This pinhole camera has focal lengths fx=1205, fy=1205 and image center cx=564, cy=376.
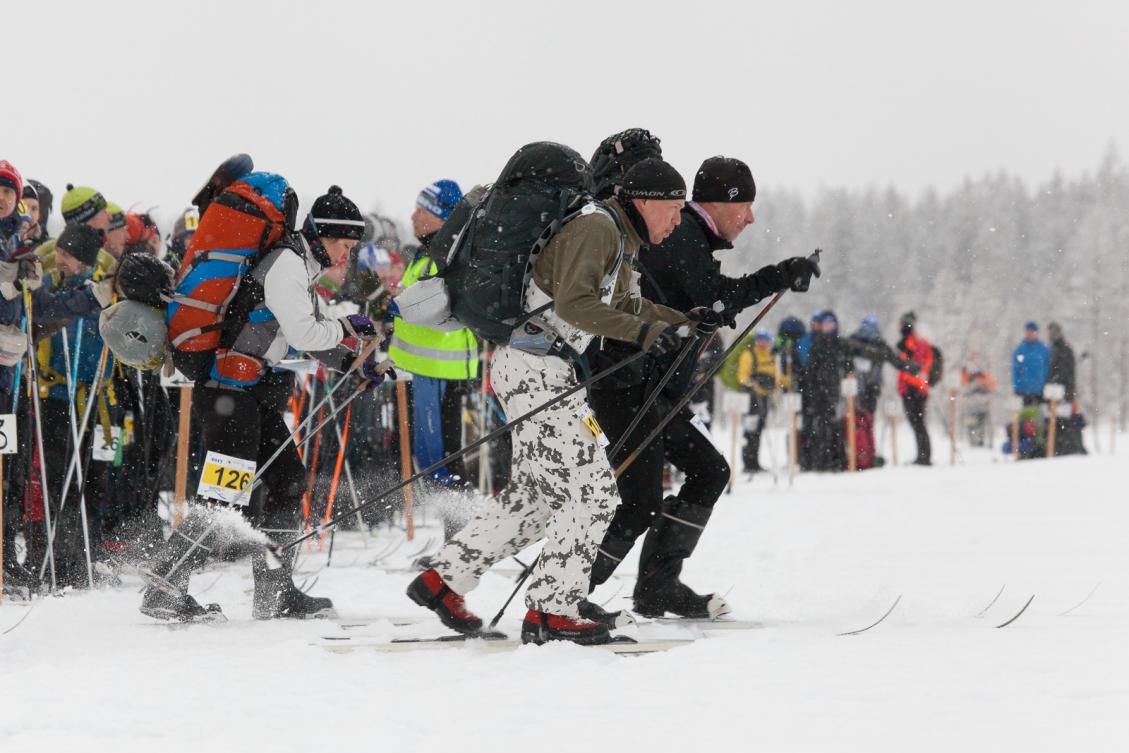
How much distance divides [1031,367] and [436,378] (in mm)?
13728

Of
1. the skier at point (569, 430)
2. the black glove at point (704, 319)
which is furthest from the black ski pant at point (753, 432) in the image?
the skier at point (569, 430)

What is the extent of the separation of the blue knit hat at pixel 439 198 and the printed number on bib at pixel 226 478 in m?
2.28

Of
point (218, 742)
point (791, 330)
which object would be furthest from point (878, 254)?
point (218, 742)

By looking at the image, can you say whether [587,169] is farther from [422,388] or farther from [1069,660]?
[422,388]

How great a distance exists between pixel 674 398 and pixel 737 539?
333 cm

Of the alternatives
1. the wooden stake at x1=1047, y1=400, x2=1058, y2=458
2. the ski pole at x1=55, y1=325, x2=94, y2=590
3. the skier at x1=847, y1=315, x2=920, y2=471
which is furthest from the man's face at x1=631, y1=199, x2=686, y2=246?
the wooden stake at x1=1047, y1=400, x2=1058, y2=458

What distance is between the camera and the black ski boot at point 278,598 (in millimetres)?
4801

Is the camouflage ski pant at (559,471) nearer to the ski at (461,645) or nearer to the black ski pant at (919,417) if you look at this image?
the ski at (461,645)

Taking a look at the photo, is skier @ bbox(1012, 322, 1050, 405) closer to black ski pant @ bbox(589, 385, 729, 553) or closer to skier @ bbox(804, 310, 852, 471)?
skier @ bbox(804, 310, 852, 471)

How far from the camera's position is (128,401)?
629cm

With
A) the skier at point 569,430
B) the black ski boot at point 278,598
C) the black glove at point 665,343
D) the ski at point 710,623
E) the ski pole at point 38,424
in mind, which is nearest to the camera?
the black glove at point 665,343

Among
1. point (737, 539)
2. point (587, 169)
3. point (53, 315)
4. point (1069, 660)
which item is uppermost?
point (587, 169)

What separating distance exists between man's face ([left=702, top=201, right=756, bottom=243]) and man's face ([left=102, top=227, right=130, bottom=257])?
Answer: 3577 millimetres

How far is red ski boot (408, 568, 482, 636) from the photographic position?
4.30 m
